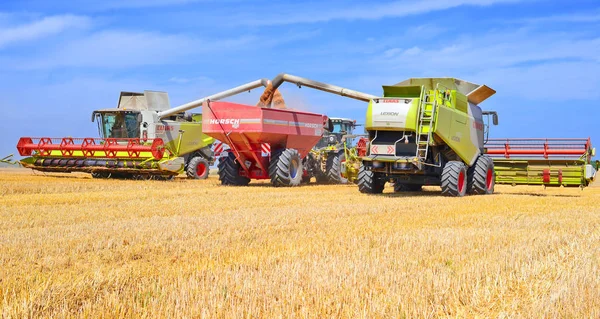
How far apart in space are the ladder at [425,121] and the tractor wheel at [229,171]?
222 inches

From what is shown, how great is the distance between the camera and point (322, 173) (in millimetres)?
19188

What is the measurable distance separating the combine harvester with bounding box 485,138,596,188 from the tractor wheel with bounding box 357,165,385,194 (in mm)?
3101

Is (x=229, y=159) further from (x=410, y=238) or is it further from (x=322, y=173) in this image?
(x=410, y=238)

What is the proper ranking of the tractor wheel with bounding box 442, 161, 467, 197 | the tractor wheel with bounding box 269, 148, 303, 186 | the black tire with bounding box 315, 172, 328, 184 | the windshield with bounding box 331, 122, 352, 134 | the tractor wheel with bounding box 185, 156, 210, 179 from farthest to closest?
the windshield with bounding box 331, 122, 352, 134 → the tractor wheel with bounding box 185, 156, 210, 179 → the black tire with bounding box 315, 172, 328, 184 → the tractor wheel with bounding box 269, 148, 303, 186 → the tractor wheel with bounding box 442, 161, 467, 197

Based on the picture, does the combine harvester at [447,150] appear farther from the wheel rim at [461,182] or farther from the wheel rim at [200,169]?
the wheel rim at [200,169]

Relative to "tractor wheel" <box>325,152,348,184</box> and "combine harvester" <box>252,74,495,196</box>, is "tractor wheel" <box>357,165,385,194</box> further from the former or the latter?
"tractor wheel" <box>325,152,348,184</box>

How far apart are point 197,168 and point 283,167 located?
4428 millimetres

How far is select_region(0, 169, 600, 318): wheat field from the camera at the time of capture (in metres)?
3.85

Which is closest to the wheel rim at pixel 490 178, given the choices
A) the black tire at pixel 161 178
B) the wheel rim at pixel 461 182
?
the wheel rim at pixel 461 182

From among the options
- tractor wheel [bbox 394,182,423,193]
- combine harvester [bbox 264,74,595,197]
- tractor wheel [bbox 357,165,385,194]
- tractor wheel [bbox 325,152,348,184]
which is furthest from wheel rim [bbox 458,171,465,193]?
tractor wheel [bbox 325,152,348,184]

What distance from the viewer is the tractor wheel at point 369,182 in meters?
13.8

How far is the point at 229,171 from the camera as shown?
16.8m

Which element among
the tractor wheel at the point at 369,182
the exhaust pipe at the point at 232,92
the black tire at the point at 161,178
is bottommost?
the black tire at the point at 161,178

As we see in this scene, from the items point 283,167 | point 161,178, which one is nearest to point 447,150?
point 283,167
